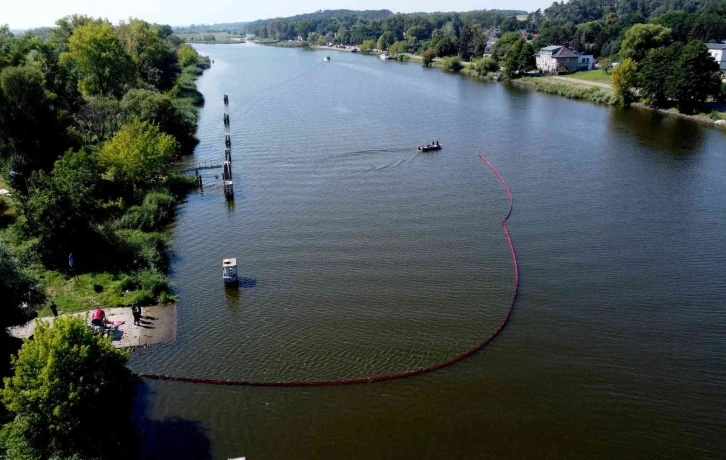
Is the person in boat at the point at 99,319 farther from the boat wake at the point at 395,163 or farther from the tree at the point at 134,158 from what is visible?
the boat wake at the point at 395,163

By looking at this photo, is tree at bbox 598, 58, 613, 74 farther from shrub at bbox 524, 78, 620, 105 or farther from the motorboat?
the motorboat

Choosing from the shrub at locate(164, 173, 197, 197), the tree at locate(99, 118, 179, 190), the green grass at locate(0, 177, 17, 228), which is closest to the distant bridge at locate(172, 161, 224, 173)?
the shrub at locate(164, 173, 197, 197)

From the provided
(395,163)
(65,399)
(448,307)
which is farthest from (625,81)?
(65,399)

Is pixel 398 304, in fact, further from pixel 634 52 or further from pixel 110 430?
pixel 634 52

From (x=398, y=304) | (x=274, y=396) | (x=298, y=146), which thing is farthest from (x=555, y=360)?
(x=298, y=146)

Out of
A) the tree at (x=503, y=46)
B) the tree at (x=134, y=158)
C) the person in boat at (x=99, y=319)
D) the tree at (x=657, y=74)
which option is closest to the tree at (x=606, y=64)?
the tree at (x=503, y=46)

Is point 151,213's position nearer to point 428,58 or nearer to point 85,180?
point 85,180
